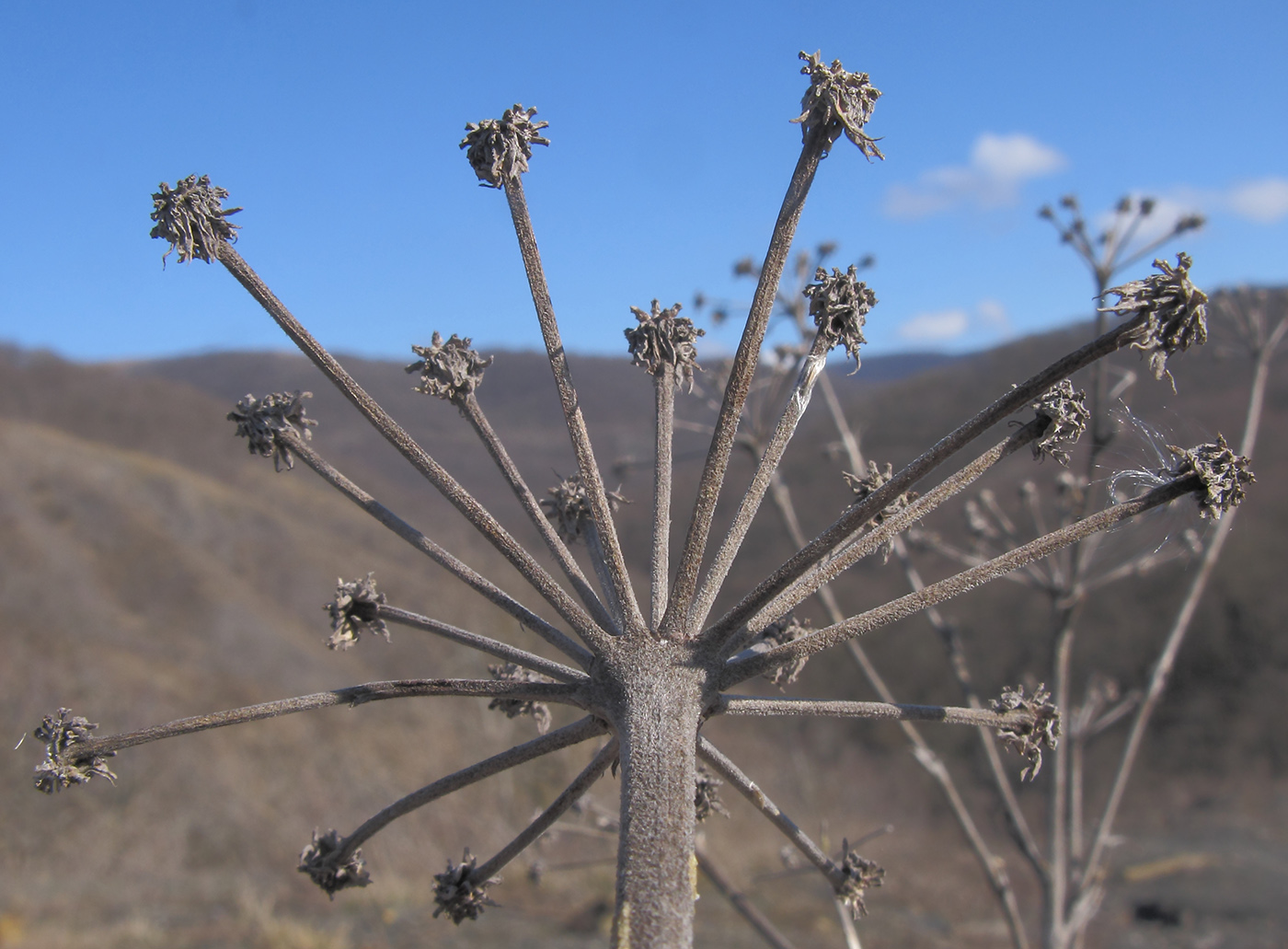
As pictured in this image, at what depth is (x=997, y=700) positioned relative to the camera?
2.41 meters

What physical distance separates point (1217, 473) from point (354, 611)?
7.20 ft

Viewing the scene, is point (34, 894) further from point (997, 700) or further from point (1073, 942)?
point (997, 700)

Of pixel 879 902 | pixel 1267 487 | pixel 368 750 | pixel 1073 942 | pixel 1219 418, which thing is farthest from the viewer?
pixel 1267 487

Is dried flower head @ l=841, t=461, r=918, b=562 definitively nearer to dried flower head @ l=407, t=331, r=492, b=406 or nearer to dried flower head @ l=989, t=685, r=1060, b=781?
dried flower head @ l=989, t=685, r=1060, b=781

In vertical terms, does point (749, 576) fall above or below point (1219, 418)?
below

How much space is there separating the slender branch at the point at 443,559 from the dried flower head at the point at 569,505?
53 centimetres

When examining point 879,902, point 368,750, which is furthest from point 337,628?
point 368,750

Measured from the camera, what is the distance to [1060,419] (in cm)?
228

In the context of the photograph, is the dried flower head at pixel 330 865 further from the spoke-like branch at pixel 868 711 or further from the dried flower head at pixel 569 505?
the spoke-like branch at pixel 868 711

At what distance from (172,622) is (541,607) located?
21.0 m

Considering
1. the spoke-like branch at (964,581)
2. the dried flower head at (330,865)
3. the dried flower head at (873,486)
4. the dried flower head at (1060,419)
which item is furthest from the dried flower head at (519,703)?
the dried flower head at (1060,419)

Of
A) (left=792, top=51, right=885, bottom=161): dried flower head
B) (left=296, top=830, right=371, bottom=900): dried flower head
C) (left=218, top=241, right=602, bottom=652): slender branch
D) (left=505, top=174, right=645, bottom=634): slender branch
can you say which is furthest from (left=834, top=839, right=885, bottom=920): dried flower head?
(left=792, top=51, right=885, bottom=161): dried flower head

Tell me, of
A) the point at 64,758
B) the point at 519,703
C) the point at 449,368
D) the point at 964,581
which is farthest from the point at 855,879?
the point at 64,758

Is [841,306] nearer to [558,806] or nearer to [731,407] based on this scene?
[731,407]
